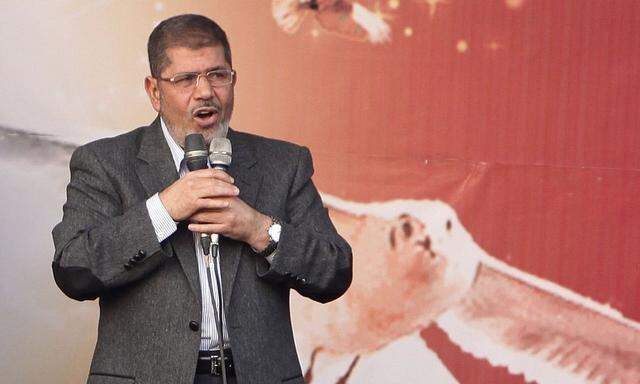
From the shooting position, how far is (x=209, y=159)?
A: 2443mm

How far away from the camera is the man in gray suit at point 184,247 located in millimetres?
2438

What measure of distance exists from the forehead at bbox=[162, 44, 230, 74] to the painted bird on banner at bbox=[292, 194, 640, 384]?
132 centimetres

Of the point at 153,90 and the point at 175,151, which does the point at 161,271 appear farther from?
the point at 153,90

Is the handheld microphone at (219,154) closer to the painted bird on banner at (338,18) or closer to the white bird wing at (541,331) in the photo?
the painted bird on banner at (338,18)

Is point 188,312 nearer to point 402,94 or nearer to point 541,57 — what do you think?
point 402,94

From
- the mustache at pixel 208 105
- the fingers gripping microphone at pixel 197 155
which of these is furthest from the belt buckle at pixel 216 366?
the mustache at pixel 208 105

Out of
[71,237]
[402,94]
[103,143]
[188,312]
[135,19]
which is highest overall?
[135,19]

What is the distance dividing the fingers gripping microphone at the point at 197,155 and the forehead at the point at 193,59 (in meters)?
0.20

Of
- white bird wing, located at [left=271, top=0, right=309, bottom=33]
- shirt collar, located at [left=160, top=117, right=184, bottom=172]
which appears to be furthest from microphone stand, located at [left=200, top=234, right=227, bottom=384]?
white bird wing, located at [left=271, top=0, right=309, bottom=33]

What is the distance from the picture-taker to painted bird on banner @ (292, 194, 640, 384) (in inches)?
152

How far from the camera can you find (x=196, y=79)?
257 cm

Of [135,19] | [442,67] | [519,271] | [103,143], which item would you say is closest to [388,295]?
[519,271]

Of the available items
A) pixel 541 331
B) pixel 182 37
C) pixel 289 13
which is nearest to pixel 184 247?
pixel 182 37

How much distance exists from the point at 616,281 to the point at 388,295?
779 mm
